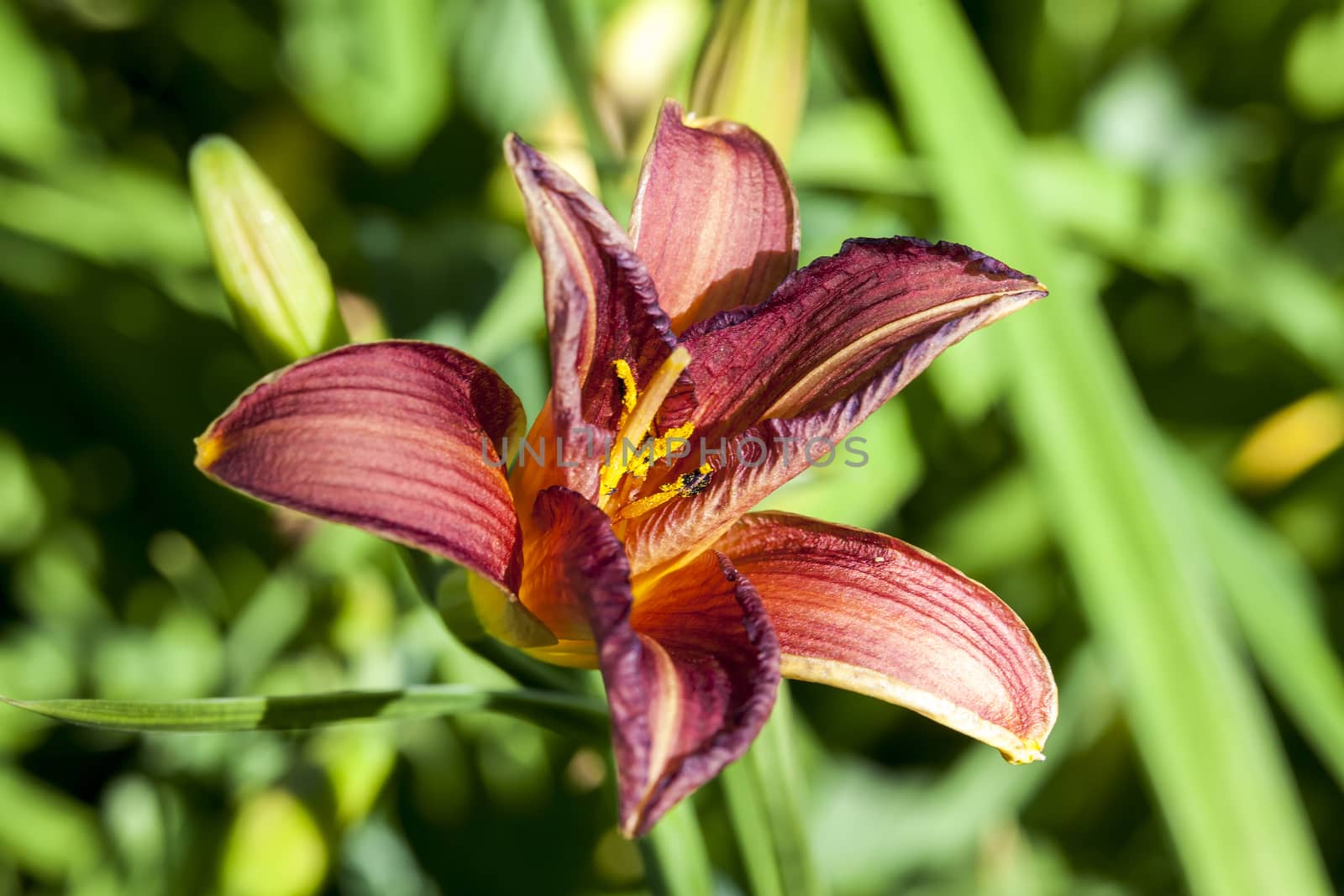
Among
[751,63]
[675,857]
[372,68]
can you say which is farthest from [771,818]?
[372,68]

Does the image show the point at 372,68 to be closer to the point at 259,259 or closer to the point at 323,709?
the point at 259,259

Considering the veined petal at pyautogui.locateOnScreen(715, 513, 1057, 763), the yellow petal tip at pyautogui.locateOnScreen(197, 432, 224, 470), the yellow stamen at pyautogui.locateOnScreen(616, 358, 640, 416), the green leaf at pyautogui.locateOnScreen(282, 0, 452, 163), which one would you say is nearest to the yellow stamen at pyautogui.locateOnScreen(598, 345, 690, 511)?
the yellow stamen at pyautogui.locateOnScreen(616, 358, 640, 416)

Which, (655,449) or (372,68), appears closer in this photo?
(655,449)

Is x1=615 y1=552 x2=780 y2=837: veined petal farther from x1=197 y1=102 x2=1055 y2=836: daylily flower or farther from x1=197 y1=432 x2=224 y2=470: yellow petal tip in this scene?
x1=197 y1=432 x2=224 y2=470: yellow petal tip

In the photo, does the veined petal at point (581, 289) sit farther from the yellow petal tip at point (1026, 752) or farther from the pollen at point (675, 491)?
the yellow petal tip at point (1026, 752)

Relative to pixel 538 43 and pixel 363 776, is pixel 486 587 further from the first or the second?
pixel 538 43

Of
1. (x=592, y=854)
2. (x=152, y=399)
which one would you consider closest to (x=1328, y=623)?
(x=592, y=854)
